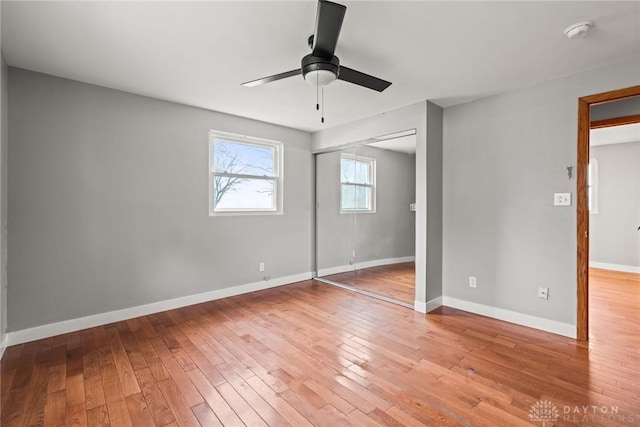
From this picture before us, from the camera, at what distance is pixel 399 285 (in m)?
4.22

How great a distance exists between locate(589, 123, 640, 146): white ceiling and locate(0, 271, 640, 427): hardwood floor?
3.05 meters

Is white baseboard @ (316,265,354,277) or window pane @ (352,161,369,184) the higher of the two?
window pane @ (352,161,369,184)

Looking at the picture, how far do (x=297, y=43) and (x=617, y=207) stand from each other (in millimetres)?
6891

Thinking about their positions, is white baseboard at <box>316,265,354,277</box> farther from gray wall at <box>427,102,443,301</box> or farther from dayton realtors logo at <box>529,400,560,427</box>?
dayton realtors logo at <box>529,400,560,427</box>

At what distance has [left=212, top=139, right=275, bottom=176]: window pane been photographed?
400 cm

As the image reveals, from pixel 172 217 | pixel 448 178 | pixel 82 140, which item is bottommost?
pixel 172 217

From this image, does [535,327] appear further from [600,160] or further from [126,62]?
[600,160]

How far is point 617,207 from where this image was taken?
5.70 m

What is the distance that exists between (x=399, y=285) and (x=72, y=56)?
429cm

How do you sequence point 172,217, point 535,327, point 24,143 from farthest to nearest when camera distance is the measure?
point 172,217 → point 535,327 → point 24,143

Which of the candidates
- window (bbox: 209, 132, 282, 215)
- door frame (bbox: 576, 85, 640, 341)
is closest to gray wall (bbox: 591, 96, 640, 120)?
door frame (bbox: 576, 85, 640, 341)

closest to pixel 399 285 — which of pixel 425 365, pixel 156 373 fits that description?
pixel 425 365

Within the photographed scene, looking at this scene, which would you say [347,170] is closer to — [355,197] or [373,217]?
[355,197]

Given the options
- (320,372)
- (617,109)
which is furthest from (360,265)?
(617,109)
